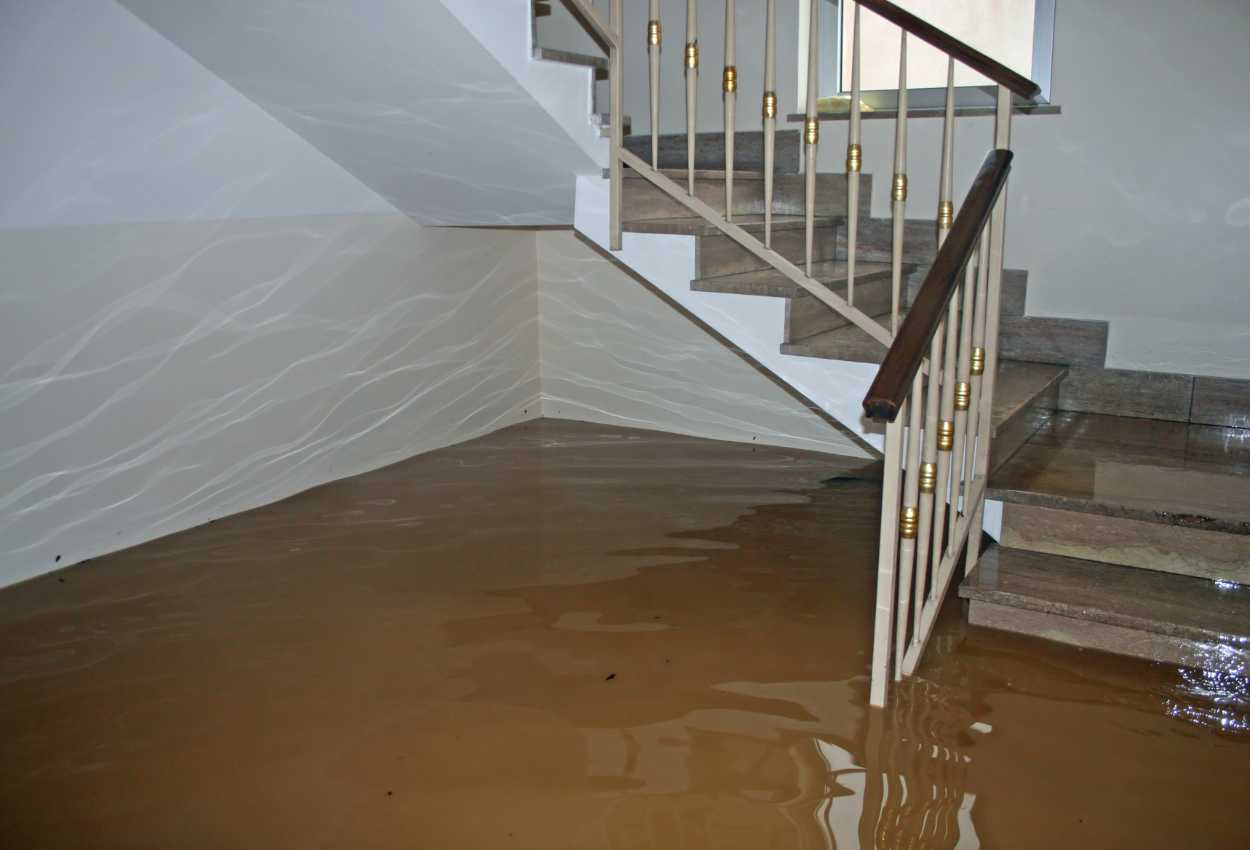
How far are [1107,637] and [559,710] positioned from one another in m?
1.38

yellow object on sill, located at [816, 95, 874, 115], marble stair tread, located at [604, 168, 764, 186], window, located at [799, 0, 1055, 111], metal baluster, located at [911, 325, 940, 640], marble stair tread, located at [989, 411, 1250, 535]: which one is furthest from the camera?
yellow object on sill, located at [816, 95, 874, 115]

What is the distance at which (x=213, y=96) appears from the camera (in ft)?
11.3

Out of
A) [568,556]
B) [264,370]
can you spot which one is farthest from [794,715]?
[264,370]

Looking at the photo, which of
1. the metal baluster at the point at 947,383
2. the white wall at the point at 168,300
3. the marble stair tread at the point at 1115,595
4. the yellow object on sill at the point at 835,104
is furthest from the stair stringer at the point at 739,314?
the yellow object on sill at the point at 835,104

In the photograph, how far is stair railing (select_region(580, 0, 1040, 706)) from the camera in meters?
2.26

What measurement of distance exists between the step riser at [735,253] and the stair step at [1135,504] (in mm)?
971

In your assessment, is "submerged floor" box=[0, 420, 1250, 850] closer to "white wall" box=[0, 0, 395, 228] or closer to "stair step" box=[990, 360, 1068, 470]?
"stair step" box=[990, 360, 1068, 470]

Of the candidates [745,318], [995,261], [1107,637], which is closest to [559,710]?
[745,318]

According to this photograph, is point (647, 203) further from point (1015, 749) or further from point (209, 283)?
point (1015, 749)

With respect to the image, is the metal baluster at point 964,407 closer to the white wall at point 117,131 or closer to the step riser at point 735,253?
the step riser at point 735,253

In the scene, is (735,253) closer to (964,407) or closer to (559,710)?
(964,407)

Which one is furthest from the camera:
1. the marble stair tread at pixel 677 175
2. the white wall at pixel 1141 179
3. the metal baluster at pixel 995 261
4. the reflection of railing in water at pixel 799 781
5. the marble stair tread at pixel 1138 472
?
the white wall at pixel 1141 179

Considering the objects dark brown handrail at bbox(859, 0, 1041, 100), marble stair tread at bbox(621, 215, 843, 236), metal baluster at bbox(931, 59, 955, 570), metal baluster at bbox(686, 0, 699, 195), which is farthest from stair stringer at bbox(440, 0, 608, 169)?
metal baluster at bbox(931, 59, 955, 570)

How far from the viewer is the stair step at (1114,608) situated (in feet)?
8.21
